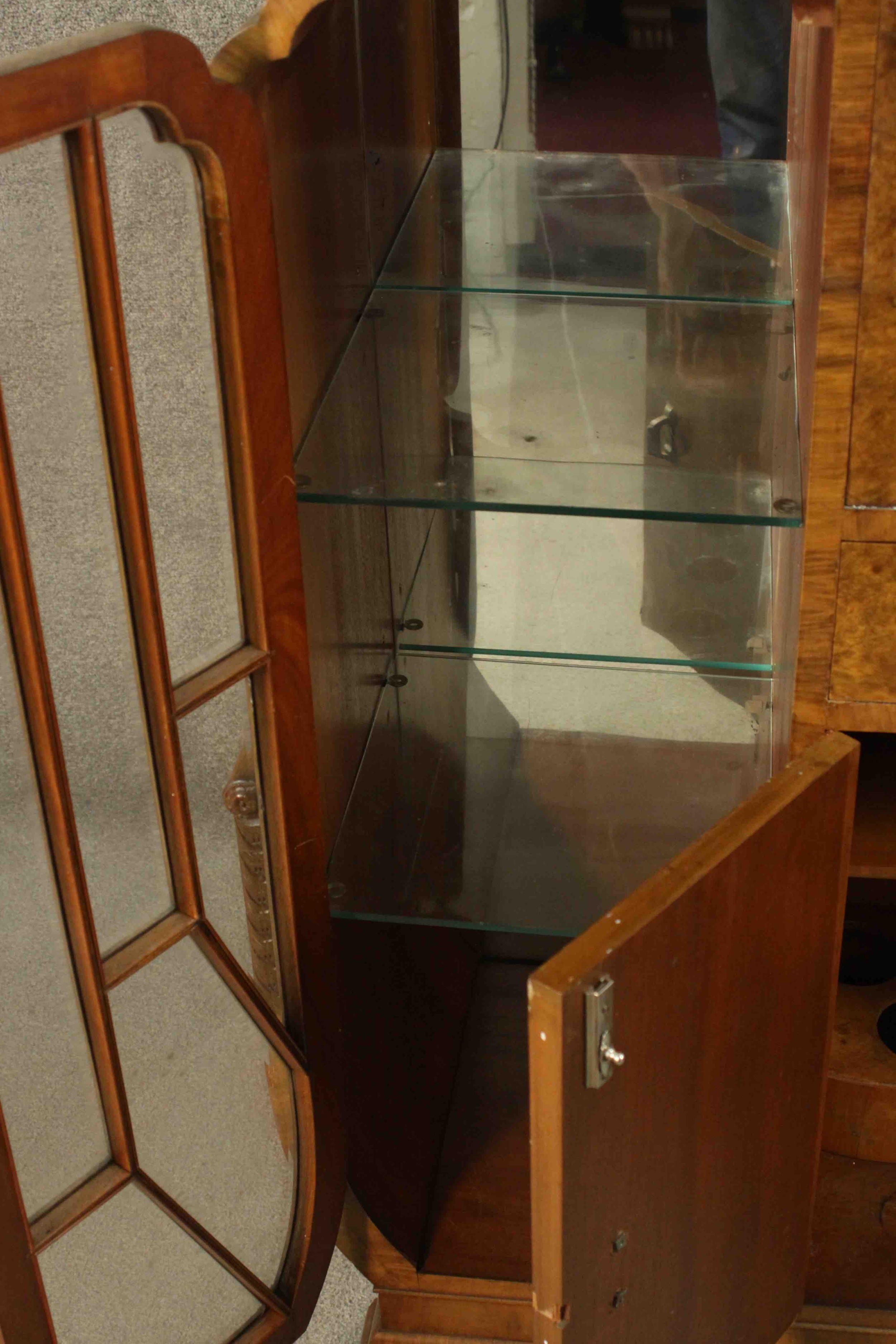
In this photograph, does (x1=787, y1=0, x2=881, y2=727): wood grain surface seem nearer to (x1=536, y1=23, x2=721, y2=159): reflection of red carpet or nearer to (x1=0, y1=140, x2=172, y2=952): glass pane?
(x1=0, y1=140, x2=172, y2=952): glass pane

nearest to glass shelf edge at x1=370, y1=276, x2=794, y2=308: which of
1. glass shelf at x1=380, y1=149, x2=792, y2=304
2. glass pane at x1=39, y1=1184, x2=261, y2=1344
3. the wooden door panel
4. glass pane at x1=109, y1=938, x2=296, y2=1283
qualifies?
glass shelf at x1=380, y1=149, x2=792, y2=304

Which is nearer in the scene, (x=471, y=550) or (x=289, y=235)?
(x=289, y=235)

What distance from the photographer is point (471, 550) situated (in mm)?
1245

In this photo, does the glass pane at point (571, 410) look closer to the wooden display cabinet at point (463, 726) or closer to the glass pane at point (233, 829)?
the wooden display cabinet at point (463, 726)

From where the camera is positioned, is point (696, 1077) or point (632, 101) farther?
point (632, 101)

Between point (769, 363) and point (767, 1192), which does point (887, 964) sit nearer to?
point (767, 1192)

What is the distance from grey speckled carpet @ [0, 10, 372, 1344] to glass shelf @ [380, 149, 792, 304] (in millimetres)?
207

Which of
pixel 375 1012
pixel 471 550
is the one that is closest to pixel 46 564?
pixel 375 1012

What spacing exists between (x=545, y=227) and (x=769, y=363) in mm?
215

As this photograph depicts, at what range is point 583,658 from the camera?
3.20 feet

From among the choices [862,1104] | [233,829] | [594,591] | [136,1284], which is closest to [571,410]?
[594,591]

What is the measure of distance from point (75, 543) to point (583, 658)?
47 centimetres

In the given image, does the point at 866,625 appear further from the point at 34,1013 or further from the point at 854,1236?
the point at 854,1236

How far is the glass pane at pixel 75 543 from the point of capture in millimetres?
521
